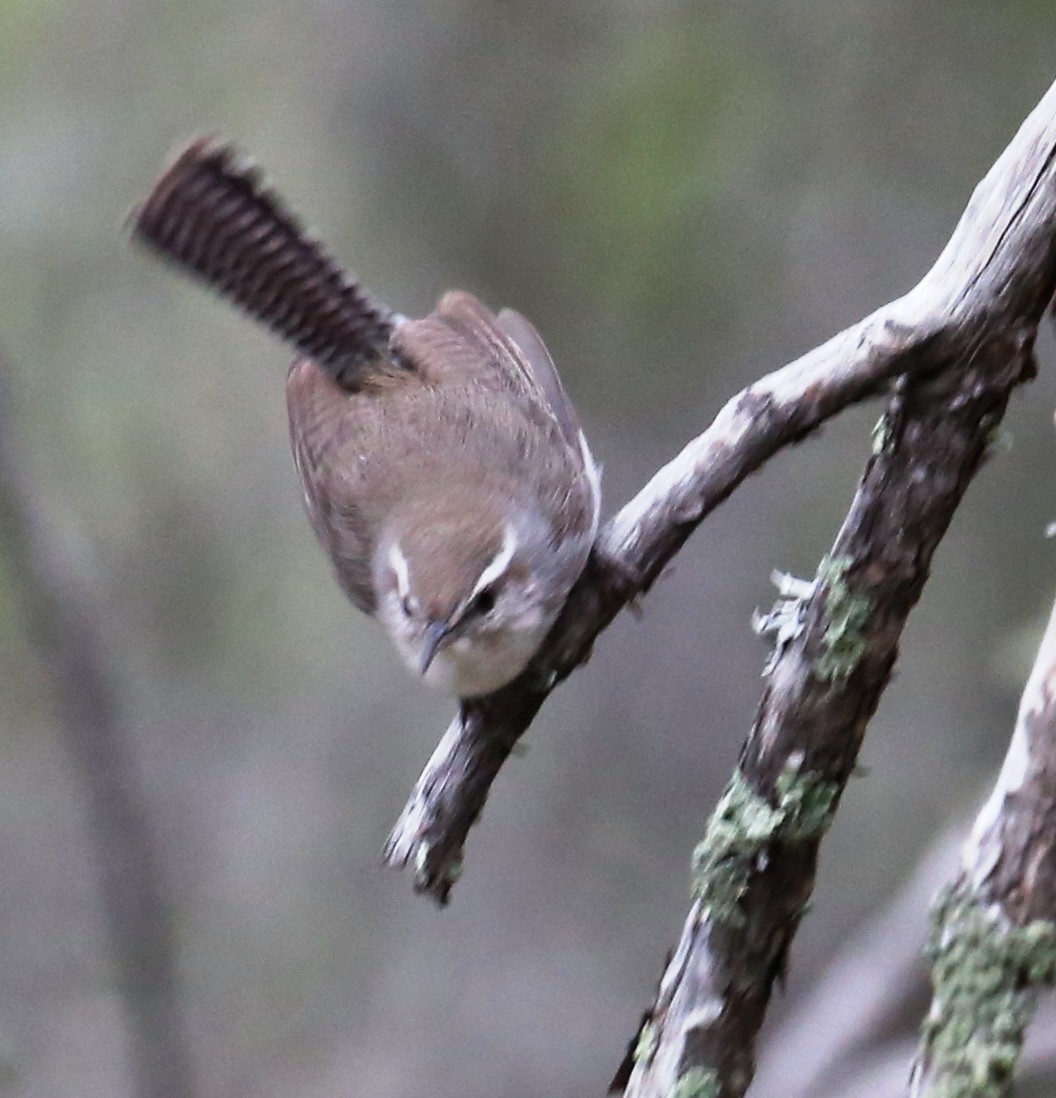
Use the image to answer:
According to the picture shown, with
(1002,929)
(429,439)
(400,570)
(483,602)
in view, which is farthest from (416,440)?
(1002,929)

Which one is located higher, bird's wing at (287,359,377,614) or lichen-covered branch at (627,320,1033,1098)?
bird's wing at (287,359,377,614)

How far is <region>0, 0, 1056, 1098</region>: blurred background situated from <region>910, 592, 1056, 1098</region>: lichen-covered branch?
73.7 inches

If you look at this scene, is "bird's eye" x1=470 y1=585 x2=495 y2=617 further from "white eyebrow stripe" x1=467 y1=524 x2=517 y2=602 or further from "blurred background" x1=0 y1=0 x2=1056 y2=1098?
"blurred background" x1=0 y1=0 x2=1056 y2=1098

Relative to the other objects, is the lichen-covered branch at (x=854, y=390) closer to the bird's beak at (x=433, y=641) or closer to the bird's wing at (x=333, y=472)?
the bird's beak at (x=433, y=641)

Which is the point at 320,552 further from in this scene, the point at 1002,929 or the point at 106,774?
the point at 1002,929

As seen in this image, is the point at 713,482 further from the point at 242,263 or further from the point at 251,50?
the point at 251,50

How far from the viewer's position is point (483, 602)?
179 cm

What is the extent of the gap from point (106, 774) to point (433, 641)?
77.7 inches

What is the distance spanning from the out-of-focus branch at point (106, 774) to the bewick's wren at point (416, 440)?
118 cm

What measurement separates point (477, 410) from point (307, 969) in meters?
2.58

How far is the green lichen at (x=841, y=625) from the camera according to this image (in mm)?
1473

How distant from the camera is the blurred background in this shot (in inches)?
133

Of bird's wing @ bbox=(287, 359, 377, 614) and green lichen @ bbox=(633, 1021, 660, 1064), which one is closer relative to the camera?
green lichen @ bbox=(633, 1021, 660, 1064)

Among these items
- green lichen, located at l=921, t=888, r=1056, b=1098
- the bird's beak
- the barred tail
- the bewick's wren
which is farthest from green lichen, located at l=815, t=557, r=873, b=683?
the barred tail
